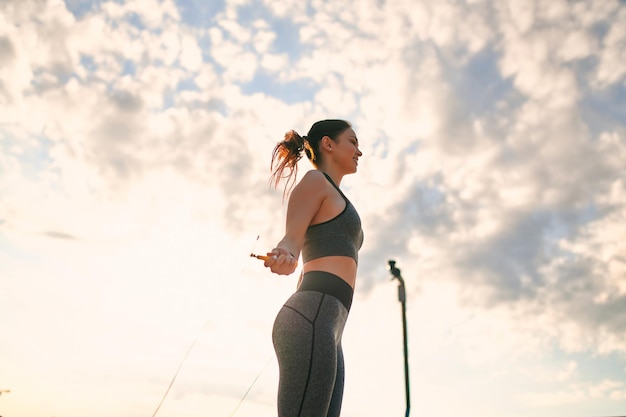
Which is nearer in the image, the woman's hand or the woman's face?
the woman's hand

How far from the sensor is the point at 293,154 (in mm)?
2836

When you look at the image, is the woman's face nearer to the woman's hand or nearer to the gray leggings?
the gray leggings

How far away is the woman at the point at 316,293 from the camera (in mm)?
1877

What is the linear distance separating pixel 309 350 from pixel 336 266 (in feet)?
1.38

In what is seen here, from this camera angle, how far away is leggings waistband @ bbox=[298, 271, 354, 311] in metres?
2.10

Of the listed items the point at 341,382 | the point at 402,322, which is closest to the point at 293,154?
the point at 341,382

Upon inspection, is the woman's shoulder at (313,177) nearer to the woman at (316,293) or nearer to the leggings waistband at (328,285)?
the woman at (316,293)

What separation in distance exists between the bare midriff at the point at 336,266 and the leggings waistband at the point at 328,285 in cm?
2

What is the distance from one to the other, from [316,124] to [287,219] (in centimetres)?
91

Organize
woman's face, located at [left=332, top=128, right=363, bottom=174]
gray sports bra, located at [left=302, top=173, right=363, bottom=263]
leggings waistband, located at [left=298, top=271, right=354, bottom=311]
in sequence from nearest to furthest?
leggings waistband, located at [left=298, top=271, right=354, bottom=311], gray sports bra, located at [left=302, top=173, right=363, bottom=263], woman's face, located at [left=332, top=128, right=363, bottom=174]

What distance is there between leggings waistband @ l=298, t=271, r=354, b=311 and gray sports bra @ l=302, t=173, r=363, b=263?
0.32 feet

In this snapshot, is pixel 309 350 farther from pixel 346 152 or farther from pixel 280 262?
pixel 346 152

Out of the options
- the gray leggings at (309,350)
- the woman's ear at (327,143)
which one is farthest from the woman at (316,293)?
the woman's ear at (327,143)

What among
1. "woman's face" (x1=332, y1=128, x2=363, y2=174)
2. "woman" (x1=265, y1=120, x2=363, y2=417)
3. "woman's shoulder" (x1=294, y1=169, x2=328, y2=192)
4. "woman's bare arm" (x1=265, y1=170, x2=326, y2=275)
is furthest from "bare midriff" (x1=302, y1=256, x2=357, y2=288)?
"woman's face" (x1=332, y1=128, x2=363, y2=174)
